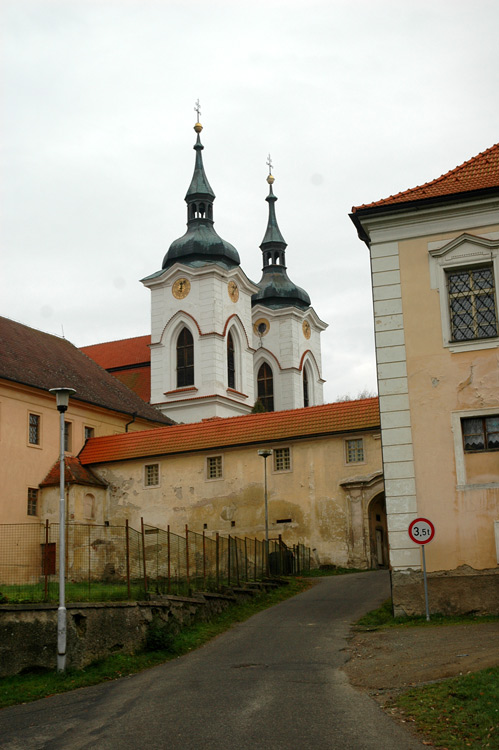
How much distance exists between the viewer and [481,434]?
19391mm

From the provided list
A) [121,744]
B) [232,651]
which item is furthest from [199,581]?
[121,744]

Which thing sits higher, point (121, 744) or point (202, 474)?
point (202, 474)

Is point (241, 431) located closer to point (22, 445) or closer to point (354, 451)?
point (354, 451)

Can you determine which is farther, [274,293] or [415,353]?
[274,293]

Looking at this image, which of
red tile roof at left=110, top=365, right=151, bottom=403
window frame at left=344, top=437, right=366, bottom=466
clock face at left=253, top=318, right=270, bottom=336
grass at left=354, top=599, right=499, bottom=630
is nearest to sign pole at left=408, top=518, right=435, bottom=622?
grass at left=354, top=599, right=499, bottom=630

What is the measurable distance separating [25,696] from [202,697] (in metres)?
3.30

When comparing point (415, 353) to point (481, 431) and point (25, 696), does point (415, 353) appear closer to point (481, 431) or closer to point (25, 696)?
point (481, 431)

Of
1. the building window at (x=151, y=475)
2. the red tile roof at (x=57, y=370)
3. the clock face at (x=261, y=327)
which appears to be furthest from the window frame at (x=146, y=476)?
the clock face at (x=261, y=327)

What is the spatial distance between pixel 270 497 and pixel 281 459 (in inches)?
61.5

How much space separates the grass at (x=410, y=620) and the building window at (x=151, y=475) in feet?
64.9

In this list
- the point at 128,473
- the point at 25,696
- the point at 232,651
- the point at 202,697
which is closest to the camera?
the point at 202,697

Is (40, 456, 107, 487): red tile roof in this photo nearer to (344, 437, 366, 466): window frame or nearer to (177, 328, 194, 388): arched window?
(344, 437, 366, 466): window frame

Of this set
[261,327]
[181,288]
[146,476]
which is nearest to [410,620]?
[146,476]

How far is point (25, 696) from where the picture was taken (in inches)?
550
